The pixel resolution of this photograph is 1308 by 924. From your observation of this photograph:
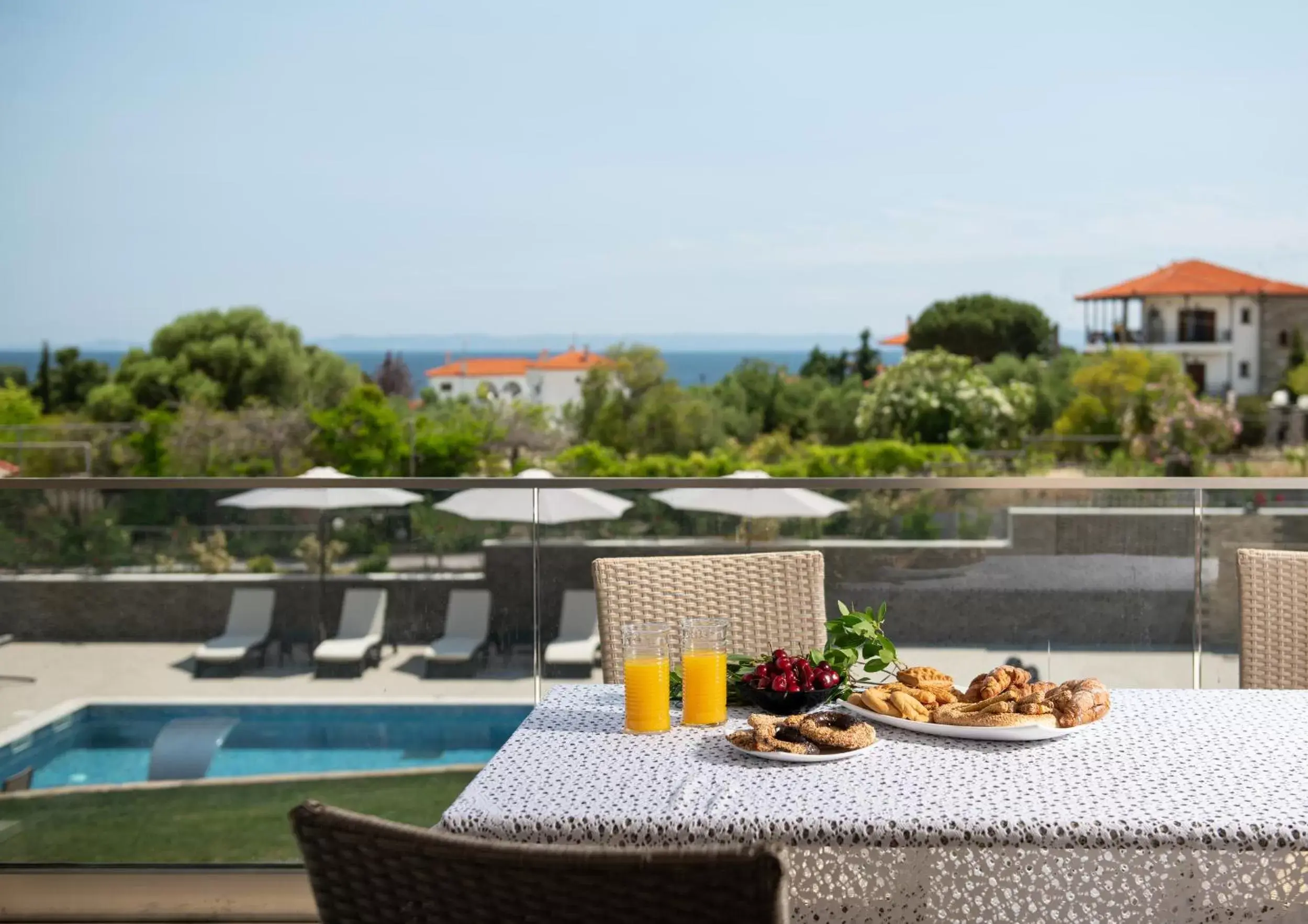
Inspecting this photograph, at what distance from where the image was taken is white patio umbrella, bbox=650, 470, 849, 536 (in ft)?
10.4

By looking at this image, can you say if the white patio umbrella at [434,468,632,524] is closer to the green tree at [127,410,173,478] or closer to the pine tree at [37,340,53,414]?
the green tree at [127,410,173,478]

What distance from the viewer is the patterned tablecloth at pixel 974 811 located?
4.22ft

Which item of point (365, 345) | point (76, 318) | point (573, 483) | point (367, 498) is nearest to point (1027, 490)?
point (573, 483)

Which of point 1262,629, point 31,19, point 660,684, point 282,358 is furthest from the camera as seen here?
point 31,19

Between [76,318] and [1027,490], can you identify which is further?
[76,318]

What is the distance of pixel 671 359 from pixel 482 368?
4144 millimetres

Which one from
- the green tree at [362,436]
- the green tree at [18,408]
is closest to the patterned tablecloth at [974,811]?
the green tree at [362,436]

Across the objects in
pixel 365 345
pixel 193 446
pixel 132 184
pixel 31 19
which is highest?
pixel 31 19

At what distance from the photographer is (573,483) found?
3152mm

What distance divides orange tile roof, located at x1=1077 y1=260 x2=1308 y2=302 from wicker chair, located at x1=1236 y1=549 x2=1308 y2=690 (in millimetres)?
34076

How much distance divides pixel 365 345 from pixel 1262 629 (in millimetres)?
31492

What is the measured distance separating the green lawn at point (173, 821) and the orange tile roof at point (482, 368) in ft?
88.2

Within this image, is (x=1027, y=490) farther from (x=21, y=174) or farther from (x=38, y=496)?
(x=21, y=174)

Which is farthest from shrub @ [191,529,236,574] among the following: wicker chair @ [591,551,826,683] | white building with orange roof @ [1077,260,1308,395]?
white building with orange roof @ [1077,260,1308,395]
